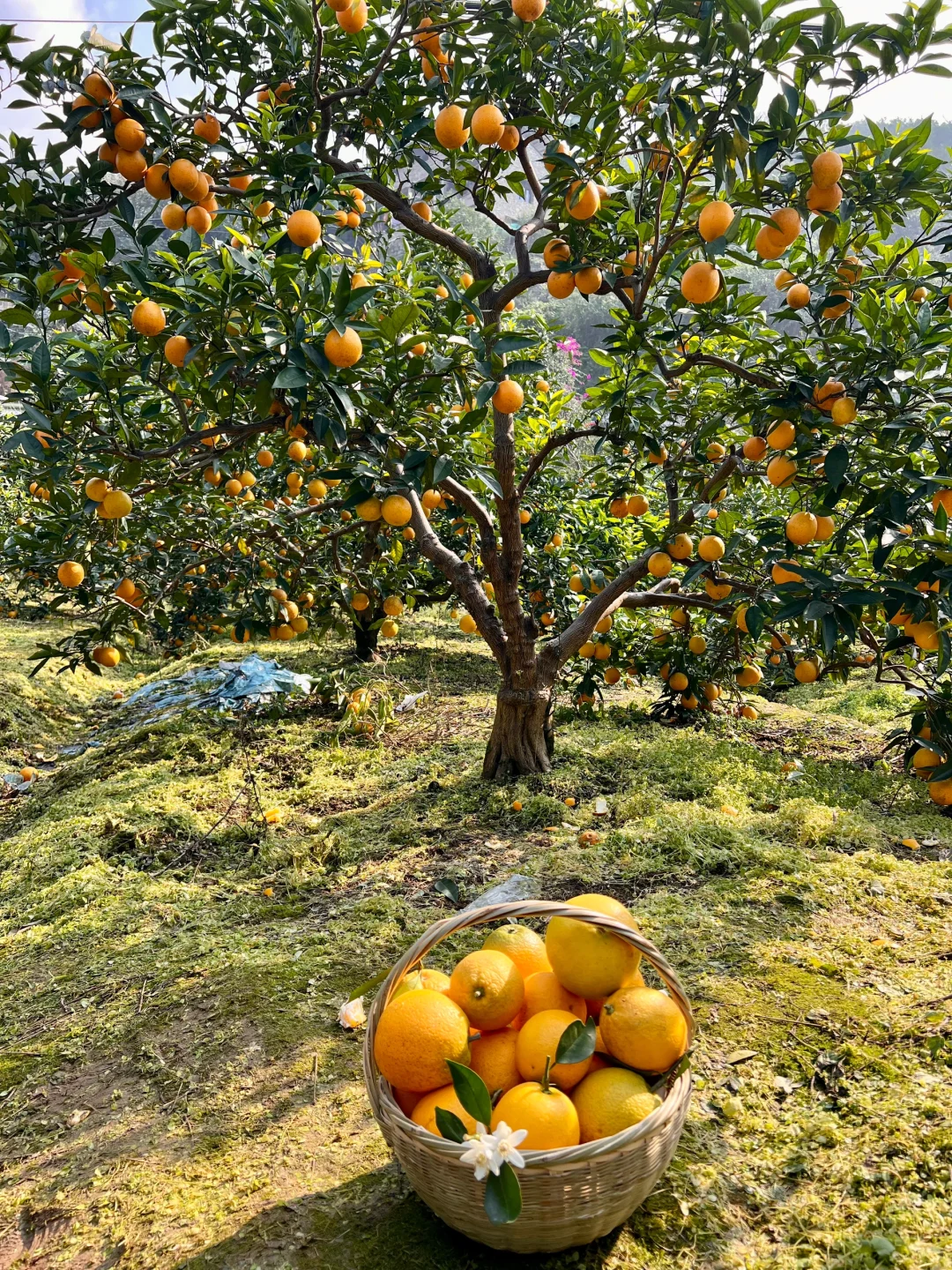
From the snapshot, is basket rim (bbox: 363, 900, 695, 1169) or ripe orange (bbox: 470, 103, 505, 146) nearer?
basket rim (bbox: 363, 900, 695, 1169)

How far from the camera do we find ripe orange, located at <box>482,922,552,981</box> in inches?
58.8

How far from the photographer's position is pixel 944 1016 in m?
1.83

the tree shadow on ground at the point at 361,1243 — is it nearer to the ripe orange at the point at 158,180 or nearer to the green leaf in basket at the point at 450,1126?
the green leaf in basket at the point at 450,1126

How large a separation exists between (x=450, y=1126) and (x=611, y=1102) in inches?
10.7

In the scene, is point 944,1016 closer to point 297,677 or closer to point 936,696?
point 936,696

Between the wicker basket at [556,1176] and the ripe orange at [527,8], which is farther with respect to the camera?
the ripe orange at [527,8]

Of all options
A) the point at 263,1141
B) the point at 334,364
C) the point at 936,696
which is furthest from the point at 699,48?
the point at 263,1141

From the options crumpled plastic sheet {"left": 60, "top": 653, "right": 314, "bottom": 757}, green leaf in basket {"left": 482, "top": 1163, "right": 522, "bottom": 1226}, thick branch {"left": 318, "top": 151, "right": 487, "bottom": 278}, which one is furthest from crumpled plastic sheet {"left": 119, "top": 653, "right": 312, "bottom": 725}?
green leaf in basket {"left": 482, "top": 1163, "right": 522, "bottom": 1226}

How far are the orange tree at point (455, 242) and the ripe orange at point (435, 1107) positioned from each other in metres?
1.33

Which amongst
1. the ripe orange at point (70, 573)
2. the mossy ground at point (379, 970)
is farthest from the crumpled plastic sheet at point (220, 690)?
the ripe orange at point (70, 573)

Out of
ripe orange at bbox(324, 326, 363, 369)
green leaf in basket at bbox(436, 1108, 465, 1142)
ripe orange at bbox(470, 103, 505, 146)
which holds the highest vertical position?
ripe orange at bbox(470, 103, 505, 146)

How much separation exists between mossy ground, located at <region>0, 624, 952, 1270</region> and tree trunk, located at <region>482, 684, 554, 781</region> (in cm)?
15

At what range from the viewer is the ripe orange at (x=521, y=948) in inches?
58.8

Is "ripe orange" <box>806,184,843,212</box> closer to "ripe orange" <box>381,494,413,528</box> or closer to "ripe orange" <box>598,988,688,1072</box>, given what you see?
"ripe orange" <box>381,494,413,528</box>
